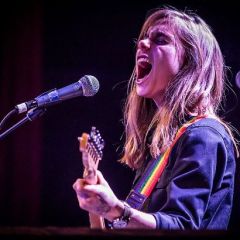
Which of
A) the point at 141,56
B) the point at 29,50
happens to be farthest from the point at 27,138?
the point at 141,56

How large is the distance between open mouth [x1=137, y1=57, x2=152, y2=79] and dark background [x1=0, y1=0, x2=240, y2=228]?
654 millimetres

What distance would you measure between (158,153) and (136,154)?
1.51ft

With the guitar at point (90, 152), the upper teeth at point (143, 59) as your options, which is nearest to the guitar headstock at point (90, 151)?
the guitar at point (90, 152)

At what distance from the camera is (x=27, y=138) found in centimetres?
334

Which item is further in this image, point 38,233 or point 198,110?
point 198,110

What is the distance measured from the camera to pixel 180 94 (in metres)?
2.36

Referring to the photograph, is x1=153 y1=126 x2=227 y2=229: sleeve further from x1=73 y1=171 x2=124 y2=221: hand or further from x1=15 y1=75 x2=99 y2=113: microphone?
x1=15 y1=75 x2=99 y2=113: microphone

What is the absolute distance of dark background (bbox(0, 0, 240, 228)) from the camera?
10.8 ft

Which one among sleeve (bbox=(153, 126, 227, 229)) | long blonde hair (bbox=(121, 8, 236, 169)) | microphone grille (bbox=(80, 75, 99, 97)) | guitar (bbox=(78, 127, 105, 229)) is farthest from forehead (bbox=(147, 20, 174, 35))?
guitar (bbox=(78, 127, 105, 229))

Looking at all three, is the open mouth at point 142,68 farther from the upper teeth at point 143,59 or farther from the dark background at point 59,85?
the dark background at point 59,85

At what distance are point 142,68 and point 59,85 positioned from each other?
0.94 m

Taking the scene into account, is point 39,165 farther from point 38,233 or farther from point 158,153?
point 38,233

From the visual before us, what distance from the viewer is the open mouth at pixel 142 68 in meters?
2.63

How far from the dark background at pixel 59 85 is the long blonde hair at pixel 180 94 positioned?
480 millimetres
